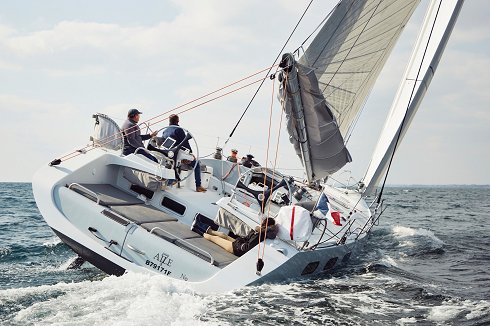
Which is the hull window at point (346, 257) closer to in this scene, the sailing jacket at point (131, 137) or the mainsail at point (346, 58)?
the mainsail at point (346, 58)

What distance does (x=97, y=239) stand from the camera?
7.07 meters

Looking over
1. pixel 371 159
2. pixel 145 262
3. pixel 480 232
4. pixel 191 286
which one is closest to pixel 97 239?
pixel 145 262

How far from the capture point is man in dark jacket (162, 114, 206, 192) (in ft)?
29.4

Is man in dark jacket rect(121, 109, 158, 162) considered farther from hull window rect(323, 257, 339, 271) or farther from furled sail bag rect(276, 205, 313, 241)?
hull window rect(323, 257, 339, 271)

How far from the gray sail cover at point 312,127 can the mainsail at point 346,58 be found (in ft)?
0.07

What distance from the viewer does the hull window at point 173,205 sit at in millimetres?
8680

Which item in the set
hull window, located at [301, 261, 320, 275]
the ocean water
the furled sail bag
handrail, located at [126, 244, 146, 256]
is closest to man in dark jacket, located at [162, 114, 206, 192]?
the ocean water

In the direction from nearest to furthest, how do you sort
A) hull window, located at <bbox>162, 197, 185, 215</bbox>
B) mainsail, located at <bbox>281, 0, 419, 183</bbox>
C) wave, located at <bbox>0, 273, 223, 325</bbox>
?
wave, located at <bbox>0, 273, 223, 325</bbox>
hull window, located at <bbox>162, 197, 185, 215</bbox>
mainsail, located at <bbox>281, 0, 419, 183</bbox>

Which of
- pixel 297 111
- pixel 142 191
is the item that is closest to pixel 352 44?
pixel 297 111

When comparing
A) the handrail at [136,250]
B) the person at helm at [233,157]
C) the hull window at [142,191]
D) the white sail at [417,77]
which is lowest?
the handrail at [136,250]

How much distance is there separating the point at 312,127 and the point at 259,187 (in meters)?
1.37

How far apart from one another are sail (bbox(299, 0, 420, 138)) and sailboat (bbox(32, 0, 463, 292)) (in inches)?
1.0

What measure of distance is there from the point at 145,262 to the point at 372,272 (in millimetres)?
4117

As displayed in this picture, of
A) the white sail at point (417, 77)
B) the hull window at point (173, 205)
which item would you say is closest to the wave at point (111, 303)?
the hull window at point (173, 205)
